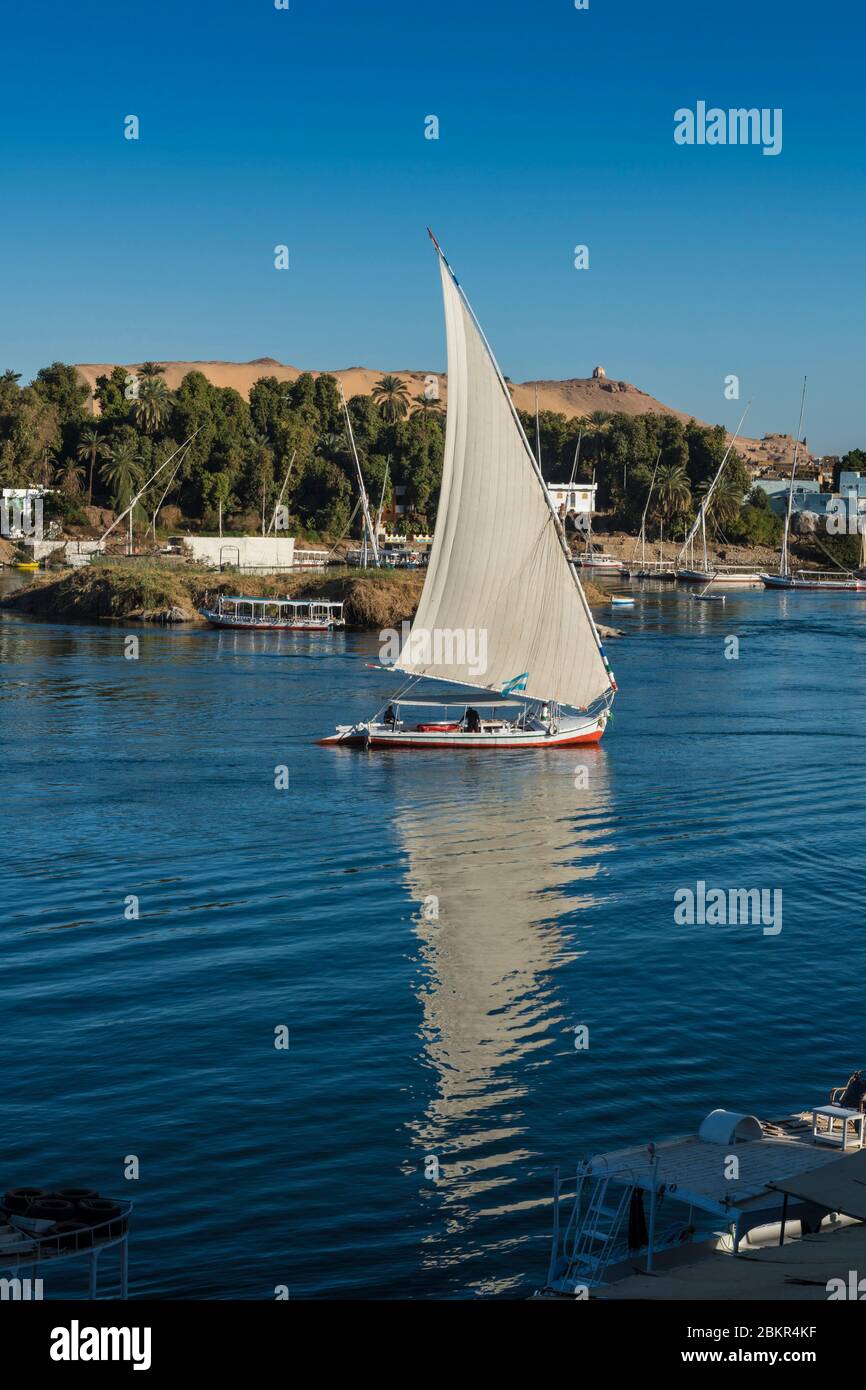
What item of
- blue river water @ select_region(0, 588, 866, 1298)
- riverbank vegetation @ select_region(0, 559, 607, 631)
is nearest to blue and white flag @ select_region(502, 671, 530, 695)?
blue river water @ select_region(0, 588, 866, 1298)

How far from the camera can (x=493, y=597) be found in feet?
187

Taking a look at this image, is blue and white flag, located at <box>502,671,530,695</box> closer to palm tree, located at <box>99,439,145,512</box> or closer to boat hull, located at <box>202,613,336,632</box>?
boat hull, located at <box>202,613,336,632</box>

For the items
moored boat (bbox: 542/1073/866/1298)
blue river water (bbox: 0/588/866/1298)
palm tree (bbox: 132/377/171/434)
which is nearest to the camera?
moored boat (bbox: 542/1073/866/1298)

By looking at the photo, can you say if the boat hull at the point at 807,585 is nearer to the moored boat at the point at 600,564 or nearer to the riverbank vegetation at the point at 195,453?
the moored boat at the point at 600,564

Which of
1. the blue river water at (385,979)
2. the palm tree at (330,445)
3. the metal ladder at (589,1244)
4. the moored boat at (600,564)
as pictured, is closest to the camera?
the metal ladder at (589,1244)

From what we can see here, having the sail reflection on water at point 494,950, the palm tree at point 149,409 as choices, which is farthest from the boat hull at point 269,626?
the palm tree at point 149,409

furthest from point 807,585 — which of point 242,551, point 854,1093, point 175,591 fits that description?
point 854,1093

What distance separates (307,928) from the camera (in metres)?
31.9

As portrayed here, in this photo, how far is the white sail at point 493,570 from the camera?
54.6 m

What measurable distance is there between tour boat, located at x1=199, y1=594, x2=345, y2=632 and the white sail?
4931 centimetres

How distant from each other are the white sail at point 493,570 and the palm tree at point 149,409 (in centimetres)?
11036

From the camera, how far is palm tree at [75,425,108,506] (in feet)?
526

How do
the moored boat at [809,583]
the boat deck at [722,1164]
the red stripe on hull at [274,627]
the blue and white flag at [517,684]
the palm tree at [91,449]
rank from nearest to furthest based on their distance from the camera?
the boat deck at [722,1164] → the blue and white flag at [517,684] → the red stripe on hull at [274,627] → the palm tree at [91,449] → the moored boat at [809,583]
